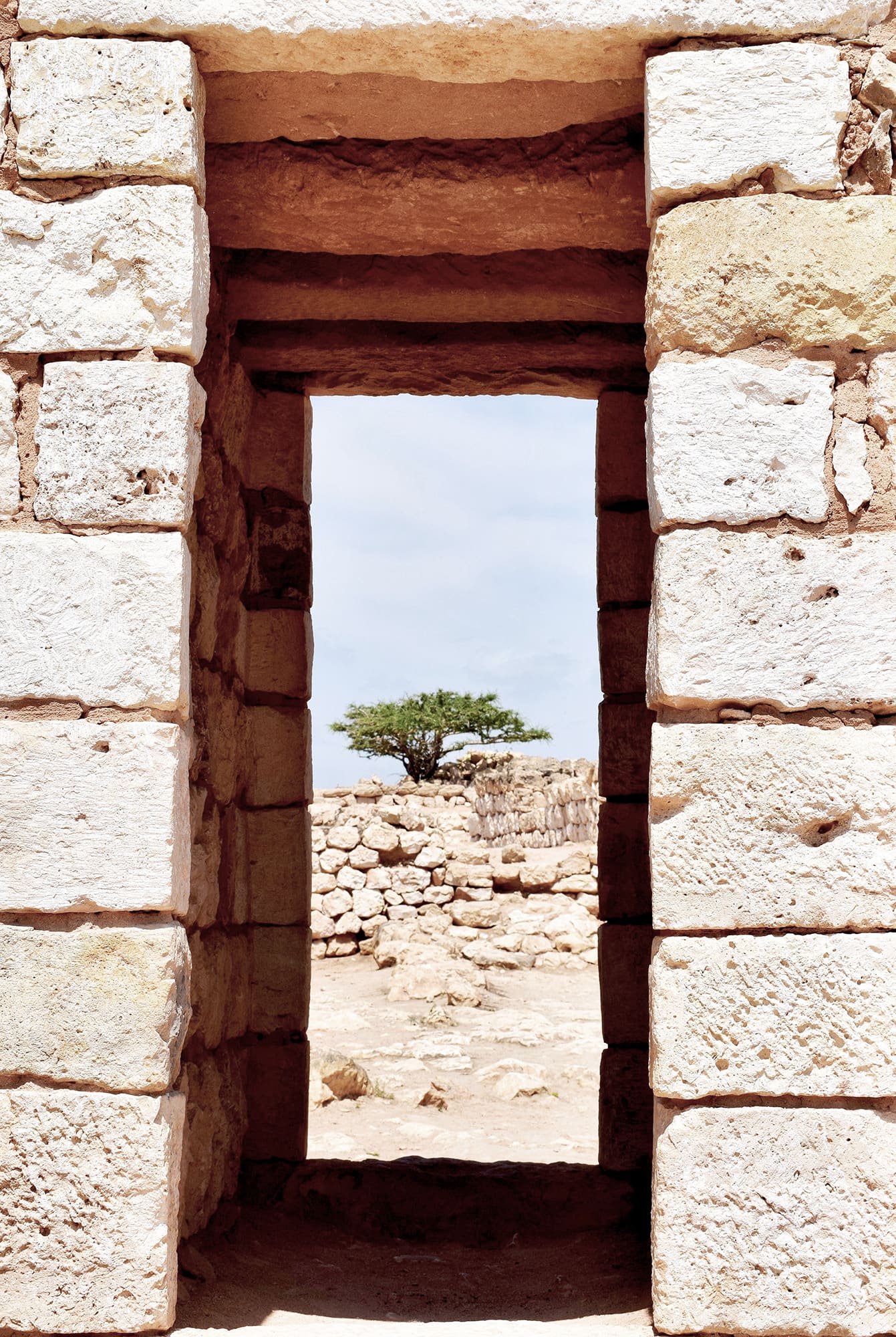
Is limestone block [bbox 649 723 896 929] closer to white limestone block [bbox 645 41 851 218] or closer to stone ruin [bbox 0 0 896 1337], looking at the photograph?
stone ruin [bbox 0 0 896 1337]

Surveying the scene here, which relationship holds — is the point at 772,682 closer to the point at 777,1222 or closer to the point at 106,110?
the point at 777,1222

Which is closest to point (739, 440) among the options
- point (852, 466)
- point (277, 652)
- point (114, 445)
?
point (852, 466)

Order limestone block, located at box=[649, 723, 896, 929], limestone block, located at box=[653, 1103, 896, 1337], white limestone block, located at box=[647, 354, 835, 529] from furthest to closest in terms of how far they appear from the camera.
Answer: white limestone block, located at box=[647, 354, 835, 529] → limestone block, located at box=[649, 723, 896, 929] → limestone block, located at box=[653, 1103, 896, 1337]

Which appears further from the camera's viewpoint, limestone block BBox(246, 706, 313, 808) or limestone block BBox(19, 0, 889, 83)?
limestone block BBox(246, 706, 313, 808)

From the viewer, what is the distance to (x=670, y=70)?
2.95m

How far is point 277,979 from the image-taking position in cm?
496

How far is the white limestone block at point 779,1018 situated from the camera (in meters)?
2.69

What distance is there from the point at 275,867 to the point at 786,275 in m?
3.10

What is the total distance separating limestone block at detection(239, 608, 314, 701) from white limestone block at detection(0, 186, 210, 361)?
2161 millimetres

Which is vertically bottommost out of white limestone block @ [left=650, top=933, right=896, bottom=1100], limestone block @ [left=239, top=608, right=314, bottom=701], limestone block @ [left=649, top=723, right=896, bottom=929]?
white limestone block @ [left=650, top=933, right=896, bottom=1100]

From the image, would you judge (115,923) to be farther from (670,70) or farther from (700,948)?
(670,70)

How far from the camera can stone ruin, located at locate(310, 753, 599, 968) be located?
11.5 metres

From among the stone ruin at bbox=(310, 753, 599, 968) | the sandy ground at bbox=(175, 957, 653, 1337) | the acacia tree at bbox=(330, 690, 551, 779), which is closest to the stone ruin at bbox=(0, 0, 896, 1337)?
the sandy ground at bbox=(175, 957, 653, 1337)

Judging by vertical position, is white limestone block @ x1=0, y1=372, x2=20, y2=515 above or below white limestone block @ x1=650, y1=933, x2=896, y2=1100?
above
